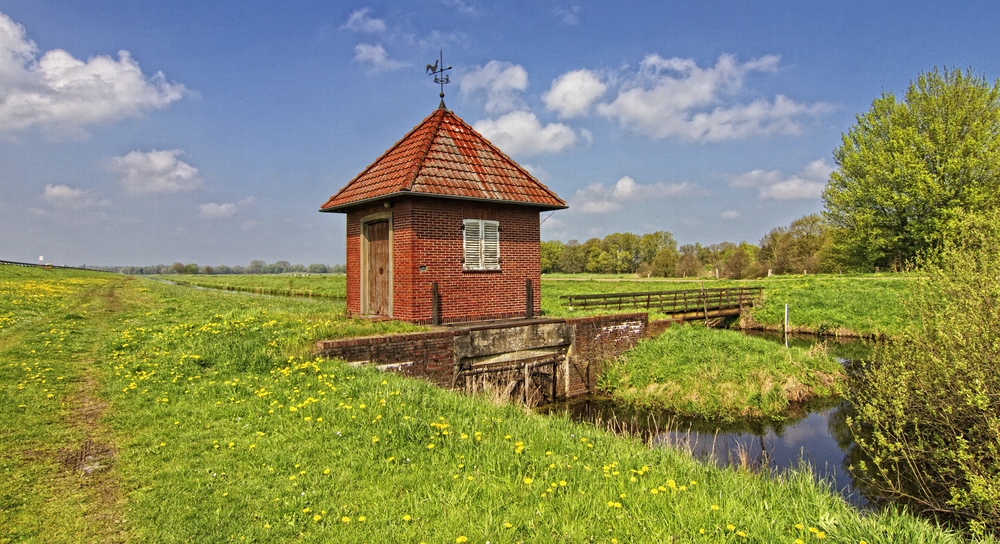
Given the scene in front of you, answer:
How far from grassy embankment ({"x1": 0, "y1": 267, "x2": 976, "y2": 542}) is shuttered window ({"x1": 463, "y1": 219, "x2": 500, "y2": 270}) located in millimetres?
4794

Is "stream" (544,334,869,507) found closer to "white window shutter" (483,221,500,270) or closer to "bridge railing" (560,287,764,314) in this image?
"white window shutter" (483,221,500,270)

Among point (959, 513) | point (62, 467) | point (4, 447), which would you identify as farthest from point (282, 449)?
point (959, 513)

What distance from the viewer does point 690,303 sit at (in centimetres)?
2820

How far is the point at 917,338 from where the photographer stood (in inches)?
350

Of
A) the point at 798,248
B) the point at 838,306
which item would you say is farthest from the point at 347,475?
the point at 798,248

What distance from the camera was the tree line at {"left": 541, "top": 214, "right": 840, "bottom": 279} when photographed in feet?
188

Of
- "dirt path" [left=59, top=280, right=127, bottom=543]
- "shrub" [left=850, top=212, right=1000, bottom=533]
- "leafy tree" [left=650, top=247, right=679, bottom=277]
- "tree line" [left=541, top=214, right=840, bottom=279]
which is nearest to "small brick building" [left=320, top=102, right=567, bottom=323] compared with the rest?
"dirt path" [left=59, top=280, right=127, bottom=543]

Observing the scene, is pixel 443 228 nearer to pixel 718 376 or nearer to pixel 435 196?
pixel 435 196

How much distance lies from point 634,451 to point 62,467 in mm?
6157

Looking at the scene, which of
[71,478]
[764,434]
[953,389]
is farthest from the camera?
[764,434]

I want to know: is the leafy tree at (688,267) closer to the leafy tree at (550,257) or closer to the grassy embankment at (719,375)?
the grassy embankment at (719,375)

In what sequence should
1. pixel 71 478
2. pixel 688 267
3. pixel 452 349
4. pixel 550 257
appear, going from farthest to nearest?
pixel 550 257 → pixel 688 267 → pixel 452 349 → pixel 71 478

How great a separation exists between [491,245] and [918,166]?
36.4 metres

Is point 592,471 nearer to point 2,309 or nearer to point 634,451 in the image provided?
point 634,451
